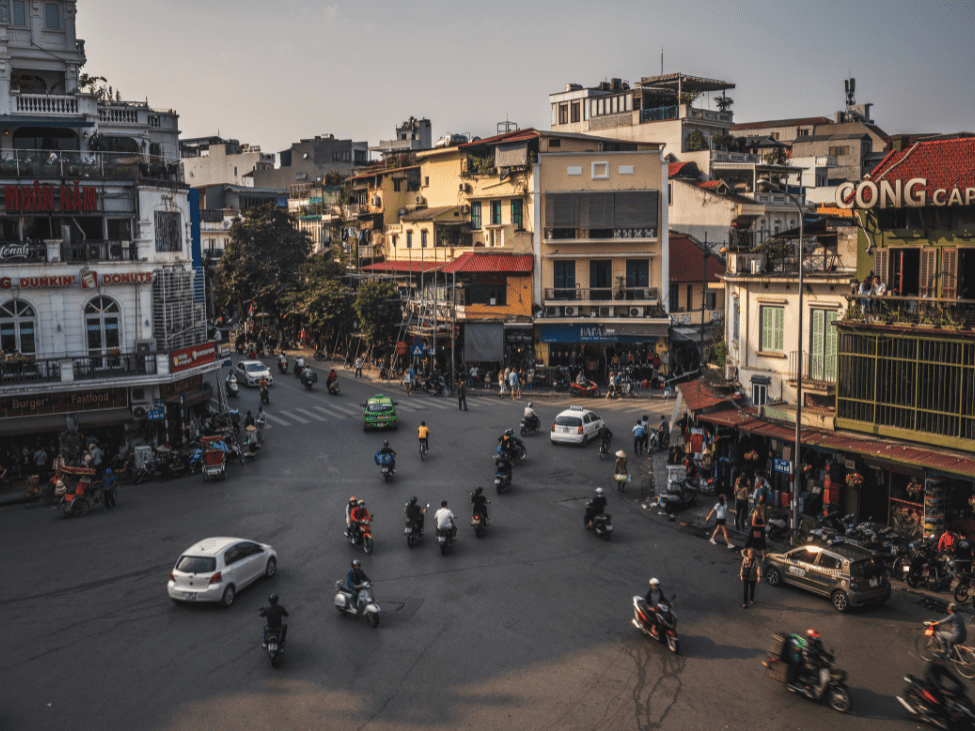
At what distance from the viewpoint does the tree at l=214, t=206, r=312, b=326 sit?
2773 inches

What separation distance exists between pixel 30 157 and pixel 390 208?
3783cm

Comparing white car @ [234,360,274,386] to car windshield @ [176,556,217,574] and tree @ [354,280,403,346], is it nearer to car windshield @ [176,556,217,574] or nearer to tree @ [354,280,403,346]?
tree @ [354,280,403,346]

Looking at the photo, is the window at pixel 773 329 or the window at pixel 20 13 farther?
the window at pixel 20 13

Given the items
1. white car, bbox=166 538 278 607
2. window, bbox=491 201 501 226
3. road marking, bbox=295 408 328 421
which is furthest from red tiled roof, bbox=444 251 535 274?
white car, bbox=166 538 278 607

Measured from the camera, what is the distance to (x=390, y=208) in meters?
70.6

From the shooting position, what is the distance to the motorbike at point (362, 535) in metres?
23.5

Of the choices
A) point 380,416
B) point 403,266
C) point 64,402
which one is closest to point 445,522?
point 380,416

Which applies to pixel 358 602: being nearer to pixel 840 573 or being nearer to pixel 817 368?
pixel 840 573

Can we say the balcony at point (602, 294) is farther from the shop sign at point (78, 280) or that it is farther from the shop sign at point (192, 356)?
the shop sign at point (78, 280)

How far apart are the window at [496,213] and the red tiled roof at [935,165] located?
31.6 metres

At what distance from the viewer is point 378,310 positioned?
55906mm

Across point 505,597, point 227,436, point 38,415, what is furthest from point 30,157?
point 505,597

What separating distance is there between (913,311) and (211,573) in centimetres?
1915

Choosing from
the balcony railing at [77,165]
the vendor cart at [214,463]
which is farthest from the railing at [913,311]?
the balcony railing at [77,165]
